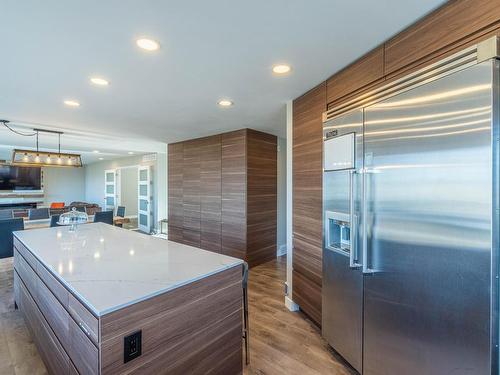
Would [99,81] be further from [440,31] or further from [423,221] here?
[423,221]

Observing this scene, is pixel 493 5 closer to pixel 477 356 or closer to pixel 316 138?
pixel 316 138

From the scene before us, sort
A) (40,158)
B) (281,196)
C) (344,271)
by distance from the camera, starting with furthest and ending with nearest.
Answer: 1. (281,196)
2. (40,158)
3. (344,271)

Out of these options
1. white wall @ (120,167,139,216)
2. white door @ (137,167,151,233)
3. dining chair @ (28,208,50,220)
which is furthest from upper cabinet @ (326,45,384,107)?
white wall @ (120,167,139,216)

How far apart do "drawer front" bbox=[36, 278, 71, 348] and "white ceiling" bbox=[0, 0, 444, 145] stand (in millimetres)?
1697

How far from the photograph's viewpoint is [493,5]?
1155 millimetres

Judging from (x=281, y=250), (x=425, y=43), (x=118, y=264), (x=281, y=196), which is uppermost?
(x=425, y=43)

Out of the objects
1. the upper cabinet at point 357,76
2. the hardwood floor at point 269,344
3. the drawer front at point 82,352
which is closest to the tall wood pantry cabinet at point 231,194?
the hardwood floor at point 269,344

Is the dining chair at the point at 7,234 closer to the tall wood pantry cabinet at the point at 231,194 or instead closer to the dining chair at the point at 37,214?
the dining chair at the point at 37,214

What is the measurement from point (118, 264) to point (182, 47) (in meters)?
1.58

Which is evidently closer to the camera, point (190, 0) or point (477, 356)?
point (477, 356)

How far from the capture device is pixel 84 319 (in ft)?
3.80

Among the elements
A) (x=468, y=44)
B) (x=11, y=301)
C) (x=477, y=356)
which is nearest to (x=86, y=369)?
(x=477, y=356)

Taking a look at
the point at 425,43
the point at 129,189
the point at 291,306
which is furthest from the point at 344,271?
the point at 129,189

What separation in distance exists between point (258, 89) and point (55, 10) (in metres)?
1.68
